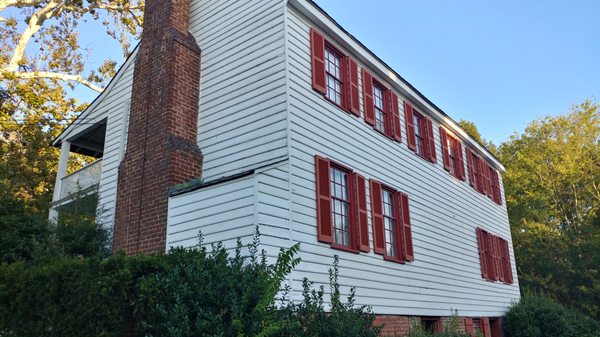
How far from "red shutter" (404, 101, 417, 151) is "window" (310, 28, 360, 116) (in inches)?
108

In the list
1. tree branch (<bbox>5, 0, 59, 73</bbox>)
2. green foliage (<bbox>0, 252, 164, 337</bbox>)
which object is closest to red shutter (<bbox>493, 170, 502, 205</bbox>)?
green foliage (<bbox>0, 252, 164, 337</bbox>)

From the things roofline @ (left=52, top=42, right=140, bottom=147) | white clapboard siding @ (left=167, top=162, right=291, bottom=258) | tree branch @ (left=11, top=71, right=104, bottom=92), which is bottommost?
white clapboard siding @ (left=167, top=162, right=291, bottom=258)

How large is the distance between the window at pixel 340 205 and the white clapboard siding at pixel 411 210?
0.30 metres

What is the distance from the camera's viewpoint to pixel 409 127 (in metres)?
13.8

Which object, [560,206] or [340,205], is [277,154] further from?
[560,206]

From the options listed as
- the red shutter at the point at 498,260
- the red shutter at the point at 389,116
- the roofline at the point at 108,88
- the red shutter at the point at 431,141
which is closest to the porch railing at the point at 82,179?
the roofline at the point at 108,88

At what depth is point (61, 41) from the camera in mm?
25531

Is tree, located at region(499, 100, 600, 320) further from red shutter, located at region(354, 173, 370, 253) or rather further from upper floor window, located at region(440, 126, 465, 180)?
red shutter, located at region(354, 173, 370, 253)

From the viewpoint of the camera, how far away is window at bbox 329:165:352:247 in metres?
9.79

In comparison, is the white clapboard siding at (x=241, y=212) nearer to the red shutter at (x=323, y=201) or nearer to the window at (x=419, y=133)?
the red shutter at (x=323, y=201)

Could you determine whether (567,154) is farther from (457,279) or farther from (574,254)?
(457,279)

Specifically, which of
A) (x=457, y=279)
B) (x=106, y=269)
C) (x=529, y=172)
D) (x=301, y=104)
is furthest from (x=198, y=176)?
(x=529, y=172)

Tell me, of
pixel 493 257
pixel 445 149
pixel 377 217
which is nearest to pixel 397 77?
pixel 445 149

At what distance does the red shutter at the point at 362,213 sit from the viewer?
1007 cm
